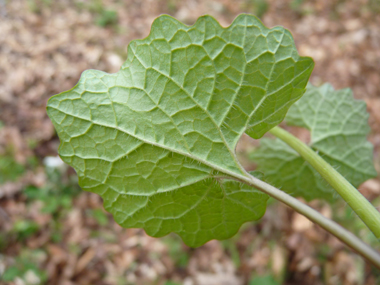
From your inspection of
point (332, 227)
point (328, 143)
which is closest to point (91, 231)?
point (328, 143)

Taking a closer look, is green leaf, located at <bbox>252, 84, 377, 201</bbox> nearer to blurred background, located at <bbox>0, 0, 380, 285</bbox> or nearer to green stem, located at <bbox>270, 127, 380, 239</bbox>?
green stem, located at <bbox>270, 127, 380, 239</bbox>

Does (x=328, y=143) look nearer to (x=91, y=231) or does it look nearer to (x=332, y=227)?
(x=332, y=227)

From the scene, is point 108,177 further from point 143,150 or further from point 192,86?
point 192,86

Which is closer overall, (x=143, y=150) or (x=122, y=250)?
(x=143, y=150)

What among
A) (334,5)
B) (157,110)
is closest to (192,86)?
(157,110)

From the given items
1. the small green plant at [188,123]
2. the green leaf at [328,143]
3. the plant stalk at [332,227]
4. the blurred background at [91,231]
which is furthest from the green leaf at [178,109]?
the blurred background at [91,231]

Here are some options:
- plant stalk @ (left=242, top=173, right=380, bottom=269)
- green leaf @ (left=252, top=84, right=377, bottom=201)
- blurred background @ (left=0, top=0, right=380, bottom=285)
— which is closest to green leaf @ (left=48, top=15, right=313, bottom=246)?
plant stalk @ (left=242, top=173, right=380, bottom=269)
